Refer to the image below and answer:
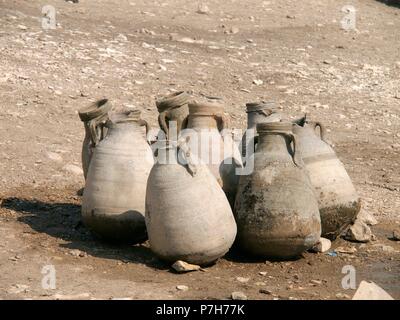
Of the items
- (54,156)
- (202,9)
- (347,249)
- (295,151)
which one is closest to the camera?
(295,151)

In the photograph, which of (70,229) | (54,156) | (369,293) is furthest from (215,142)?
(54,156)

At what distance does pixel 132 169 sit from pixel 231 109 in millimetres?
5758

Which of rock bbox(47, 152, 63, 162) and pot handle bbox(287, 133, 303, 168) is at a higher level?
pot handle bbox(287, 133, 303, 168)

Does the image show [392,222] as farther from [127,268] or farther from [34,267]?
[34,267]

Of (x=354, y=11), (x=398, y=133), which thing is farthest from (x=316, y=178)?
(x=354, y=11)

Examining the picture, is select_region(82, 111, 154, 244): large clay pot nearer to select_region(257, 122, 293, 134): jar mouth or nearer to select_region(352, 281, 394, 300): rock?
select_region(257, 122, 293, 134): jar mouth

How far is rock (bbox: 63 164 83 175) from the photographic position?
28.8 ft

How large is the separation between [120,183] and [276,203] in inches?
47.6

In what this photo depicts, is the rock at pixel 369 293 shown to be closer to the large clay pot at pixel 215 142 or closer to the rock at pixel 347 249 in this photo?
the rock at pixel 347 249

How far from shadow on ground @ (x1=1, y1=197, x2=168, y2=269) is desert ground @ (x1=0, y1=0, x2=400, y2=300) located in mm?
18

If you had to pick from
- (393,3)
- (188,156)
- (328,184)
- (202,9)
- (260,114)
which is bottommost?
(328,184)

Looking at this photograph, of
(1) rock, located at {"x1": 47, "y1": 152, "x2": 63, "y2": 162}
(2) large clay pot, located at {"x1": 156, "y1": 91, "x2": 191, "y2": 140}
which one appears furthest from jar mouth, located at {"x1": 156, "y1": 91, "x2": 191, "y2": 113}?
(1) rock, located at {"x1": 47, "y1": 152, "x2": 63, "y2": 162}

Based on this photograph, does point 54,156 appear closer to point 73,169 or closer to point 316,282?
point 73,169

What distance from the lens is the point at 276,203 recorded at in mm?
5965
